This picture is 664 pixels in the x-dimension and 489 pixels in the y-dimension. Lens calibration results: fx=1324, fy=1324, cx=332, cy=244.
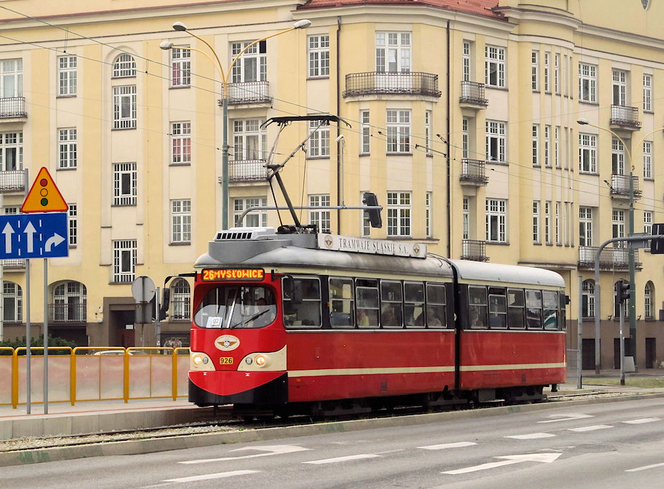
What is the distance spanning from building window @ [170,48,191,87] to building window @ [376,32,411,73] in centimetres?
846

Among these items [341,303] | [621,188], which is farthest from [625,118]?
[341,303]

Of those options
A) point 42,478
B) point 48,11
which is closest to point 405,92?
point 48,11

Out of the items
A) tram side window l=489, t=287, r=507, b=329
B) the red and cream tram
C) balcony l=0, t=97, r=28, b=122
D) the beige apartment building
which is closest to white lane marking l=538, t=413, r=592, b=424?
the red and cream tram

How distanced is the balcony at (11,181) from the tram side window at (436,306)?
1397 inches

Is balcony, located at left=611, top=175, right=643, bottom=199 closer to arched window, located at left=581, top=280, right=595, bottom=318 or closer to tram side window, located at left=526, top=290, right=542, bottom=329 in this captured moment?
arched window, located at left=581, top=280, right=595, bottom=318

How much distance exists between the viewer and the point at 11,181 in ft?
196

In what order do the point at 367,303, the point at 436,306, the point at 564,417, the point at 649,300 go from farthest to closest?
the point at 649,300
the point at 436,306
the point at 564,417
the point at 367,303

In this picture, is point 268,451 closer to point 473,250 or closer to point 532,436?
point 532,436

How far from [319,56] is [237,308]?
34.4 metres

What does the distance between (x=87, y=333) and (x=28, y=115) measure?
33.7 ft

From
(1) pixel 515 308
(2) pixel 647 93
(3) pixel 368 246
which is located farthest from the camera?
(2) pixel 647 93

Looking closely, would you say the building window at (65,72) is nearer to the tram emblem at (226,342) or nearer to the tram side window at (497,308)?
the tram side window at (497,308)

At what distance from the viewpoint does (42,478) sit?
48.3 ft

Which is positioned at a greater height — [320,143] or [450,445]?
[320,143]
